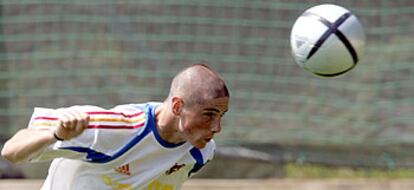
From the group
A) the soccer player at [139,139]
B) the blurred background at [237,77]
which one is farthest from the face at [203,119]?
the blurred background at [237,77]

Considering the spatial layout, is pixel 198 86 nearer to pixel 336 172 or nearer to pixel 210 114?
pixel 210 114

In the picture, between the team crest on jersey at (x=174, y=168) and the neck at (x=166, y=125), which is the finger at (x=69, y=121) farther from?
the team crest on jersey at (x=174, y=168)

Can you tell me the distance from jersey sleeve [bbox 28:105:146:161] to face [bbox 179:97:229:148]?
213 millimetres

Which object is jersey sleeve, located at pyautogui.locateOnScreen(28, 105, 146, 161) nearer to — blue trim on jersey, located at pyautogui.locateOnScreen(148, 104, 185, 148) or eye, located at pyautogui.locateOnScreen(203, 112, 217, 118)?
blue trim on jersey, located at pyautogui.locateOnScreen(148, 104, 185, 148)

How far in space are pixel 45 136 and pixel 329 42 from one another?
221 cm

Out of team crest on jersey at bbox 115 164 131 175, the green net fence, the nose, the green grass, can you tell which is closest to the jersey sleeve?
team crest on jersey at bbox 115 164 131 175

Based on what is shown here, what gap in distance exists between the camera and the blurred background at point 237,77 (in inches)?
374

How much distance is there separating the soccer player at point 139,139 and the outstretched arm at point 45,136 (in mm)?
40

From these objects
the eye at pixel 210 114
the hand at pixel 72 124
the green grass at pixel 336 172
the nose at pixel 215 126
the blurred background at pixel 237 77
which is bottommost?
the green grass at pixel 336 172

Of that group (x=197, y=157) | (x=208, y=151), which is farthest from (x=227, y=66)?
(x=197, y=157)

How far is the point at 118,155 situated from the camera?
540 cm

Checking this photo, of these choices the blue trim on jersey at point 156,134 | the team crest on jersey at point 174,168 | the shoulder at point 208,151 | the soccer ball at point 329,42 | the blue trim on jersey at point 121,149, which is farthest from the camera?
the soccer ball at point 329,42

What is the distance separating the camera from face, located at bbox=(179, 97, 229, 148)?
5328 mm

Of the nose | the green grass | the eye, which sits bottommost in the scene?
the green grass
